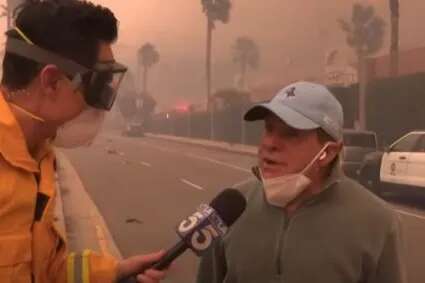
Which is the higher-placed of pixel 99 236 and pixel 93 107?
pixel 93 107

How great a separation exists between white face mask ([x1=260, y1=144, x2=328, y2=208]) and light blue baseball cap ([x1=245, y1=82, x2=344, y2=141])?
0.45 feet

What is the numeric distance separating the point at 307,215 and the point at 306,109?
14.6 inches

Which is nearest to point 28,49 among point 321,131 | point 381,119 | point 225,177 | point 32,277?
point 32,277

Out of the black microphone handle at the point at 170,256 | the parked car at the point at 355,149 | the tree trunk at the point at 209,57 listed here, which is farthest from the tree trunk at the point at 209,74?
the black microphone handle at the point at 170,256

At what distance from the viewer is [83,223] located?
12.2 metres

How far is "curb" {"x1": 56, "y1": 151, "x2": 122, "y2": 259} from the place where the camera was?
9713mm

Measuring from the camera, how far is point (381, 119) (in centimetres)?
3359

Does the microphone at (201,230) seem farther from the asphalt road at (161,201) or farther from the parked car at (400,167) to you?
the parked car at (400,167)

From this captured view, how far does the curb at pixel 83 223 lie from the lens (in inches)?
382

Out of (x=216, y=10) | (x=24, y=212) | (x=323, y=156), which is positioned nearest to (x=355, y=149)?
(x=323, y=156)

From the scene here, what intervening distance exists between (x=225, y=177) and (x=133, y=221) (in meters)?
10.3

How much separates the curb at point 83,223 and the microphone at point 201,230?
4344 millimetres

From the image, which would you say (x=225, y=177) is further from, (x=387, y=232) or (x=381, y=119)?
(x=387, y=232)

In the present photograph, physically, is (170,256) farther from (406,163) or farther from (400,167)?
(400,167)
